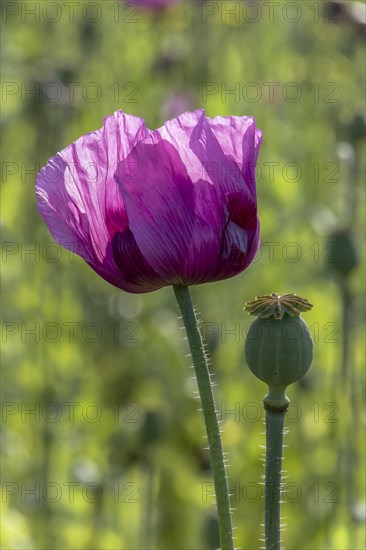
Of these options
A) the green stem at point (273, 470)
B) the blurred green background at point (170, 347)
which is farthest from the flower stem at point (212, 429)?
the blurred green background at point (170, 347)

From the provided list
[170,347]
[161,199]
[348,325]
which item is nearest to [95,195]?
[161,199]

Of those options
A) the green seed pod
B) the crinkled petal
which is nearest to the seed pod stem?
the green seed pod

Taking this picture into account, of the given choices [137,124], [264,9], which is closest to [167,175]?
[137,124]

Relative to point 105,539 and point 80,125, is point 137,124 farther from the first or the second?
point 80,125

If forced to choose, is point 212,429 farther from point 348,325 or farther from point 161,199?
point 348,325

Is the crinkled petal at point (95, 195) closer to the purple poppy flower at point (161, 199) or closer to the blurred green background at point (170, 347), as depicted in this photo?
the purple poppy flower at point (161, 199)
